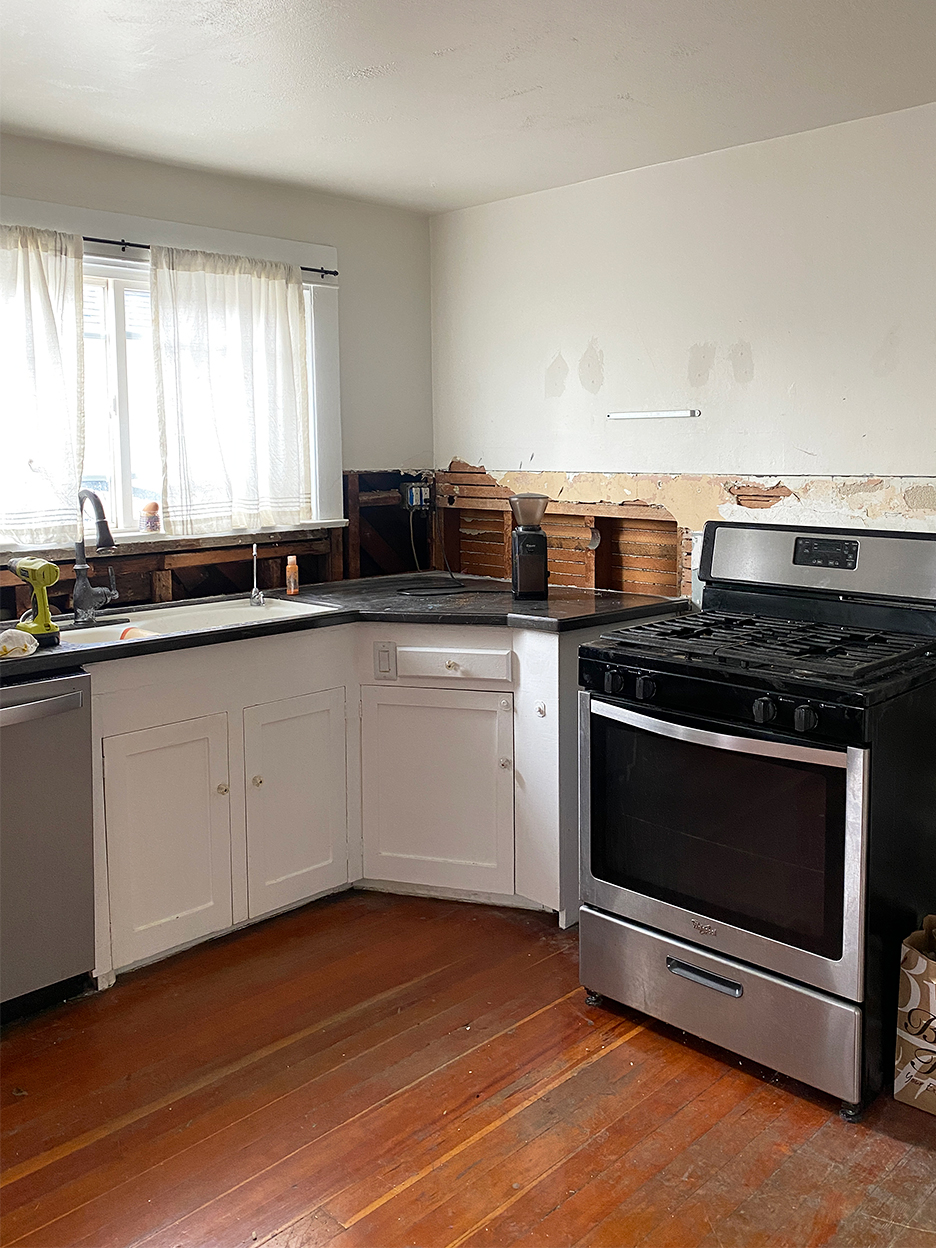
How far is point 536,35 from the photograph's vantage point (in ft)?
7.50

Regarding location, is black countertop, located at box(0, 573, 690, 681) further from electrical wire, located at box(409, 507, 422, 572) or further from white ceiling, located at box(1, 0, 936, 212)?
white ceiling, located at box(1, 0, 936, 212)

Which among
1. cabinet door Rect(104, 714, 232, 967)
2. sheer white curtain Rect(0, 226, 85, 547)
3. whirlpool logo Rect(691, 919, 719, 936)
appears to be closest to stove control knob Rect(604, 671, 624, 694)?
whirlpool logo Rect(691, 919, 719, 936)

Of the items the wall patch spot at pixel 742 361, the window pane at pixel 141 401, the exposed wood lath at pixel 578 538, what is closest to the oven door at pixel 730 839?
the exposed wood lath at pixel 578 538

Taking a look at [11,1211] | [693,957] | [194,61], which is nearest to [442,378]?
[194,61]

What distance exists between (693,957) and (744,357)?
178 centimetres

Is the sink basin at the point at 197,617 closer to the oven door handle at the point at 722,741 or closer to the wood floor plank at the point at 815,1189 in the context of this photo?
the oven door handle at the point at 722,741

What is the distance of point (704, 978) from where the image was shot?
2.45 meters

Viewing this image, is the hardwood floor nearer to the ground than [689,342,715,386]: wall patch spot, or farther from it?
nearer to the ground

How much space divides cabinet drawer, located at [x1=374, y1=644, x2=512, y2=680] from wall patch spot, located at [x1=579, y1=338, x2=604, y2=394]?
107 cm

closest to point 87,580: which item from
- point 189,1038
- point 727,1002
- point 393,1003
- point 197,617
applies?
point 197,617

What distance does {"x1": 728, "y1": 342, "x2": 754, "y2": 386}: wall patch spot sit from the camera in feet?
10.5

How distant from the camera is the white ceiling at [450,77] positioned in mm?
2189

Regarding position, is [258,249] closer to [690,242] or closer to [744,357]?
[690,242]

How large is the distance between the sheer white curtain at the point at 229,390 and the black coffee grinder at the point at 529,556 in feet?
2.69
